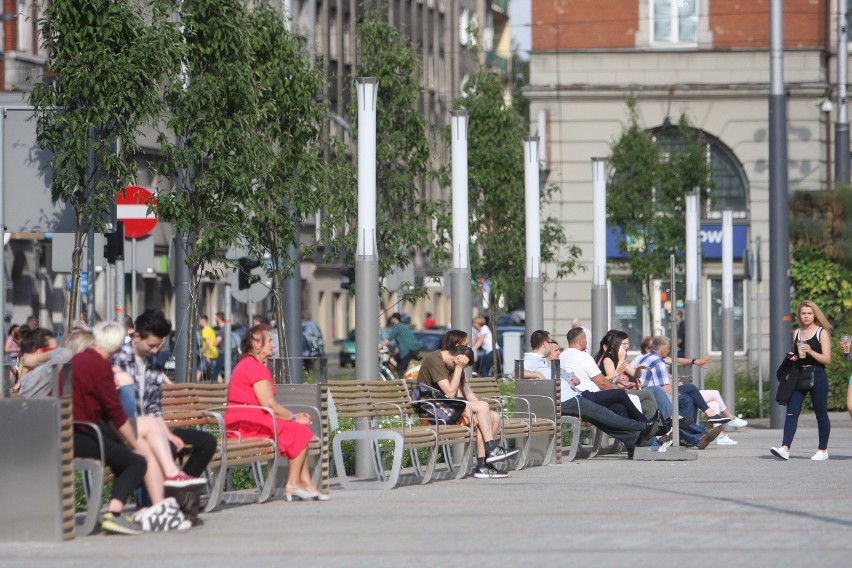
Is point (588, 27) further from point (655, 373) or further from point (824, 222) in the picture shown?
point (655, 373)

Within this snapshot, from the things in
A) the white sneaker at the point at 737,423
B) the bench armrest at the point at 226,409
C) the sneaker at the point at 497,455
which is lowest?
the white sneaker at the point at 737,423

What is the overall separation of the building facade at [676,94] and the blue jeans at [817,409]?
78.0 feet

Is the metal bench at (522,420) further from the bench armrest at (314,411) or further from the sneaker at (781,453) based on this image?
the bench armrest at (314,411)

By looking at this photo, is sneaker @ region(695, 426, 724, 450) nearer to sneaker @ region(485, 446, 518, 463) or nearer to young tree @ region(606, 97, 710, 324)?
sneaker @ region(485, 446, 518, 463)

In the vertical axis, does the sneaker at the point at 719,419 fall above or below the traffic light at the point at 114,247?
below

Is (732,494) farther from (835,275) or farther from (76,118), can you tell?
(835,275)

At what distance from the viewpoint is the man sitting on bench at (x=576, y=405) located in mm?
20078

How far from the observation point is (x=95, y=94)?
1883 centimetres

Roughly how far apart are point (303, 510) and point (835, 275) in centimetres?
2281

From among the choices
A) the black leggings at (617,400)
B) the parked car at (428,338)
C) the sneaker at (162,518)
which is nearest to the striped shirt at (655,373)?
the black leggings at (617,400)

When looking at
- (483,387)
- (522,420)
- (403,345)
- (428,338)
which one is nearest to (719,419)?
(483,387)

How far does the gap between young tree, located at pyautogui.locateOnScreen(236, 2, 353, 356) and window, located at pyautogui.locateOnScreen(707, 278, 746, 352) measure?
19.9 meters

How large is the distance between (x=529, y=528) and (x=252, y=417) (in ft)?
9.49

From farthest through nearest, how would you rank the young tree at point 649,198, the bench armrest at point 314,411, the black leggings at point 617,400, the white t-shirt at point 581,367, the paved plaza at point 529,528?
1. the young tree at point 649,198
2. the white t-shirt at point 581,367
3. the black leggings at point 617,400
4. the bench armrest at point 314,411
5. the paved plaza at point 529,528
